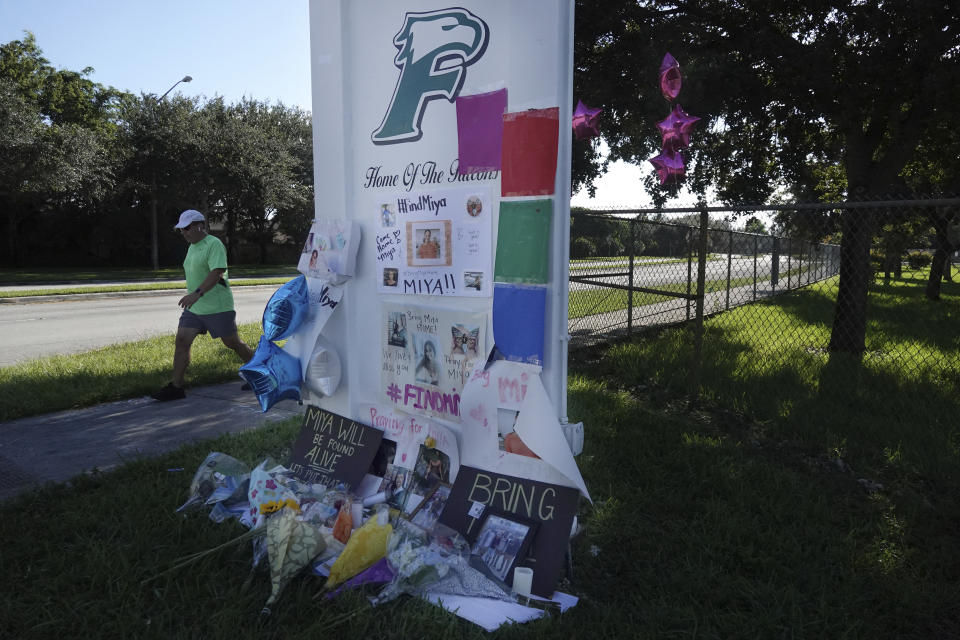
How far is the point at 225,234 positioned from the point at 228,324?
108 feet

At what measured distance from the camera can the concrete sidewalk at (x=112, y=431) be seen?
12.6 ft

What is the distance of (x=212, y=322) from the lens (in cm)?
550

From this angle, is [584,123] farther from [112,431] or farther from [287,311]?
[112,431]

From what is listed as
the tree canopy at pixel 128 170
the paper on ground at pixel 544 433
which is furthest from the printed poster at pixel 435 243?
the tree canopy at pixel 128 170

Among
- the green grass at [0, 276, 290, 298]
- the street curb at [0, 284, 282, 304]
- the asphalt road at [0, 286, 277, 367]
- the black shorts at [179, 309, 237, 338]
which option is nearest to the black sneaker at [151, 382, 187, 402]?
the black shorts at [179, 309, 237, 338]

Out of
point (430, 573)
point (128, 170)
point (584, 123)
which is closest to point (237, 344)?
point (584, 123)

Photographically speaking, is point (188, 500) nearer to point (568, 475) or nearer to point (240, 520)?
point (240, 520)

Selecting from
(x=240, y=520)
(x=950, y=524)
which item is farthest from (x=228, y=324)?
(x=950, y=524)

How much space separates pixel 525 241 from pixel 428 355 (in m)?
0.90

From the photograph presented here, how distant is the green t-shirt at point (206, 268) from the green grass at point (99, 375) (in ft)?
3.11

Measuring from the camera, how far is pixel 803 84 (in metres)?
6.16

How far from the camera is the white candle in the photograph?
2.47 metres

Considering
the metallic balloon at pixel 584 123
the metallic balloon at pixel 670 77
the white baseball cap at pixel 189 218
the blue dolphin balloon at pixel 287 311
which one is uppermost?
the metallic balloon at pixel 670 77

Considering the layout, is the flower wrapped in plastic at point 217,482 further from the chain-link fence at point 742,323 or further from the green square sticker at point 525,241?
the chain-link fence at point 742,323
